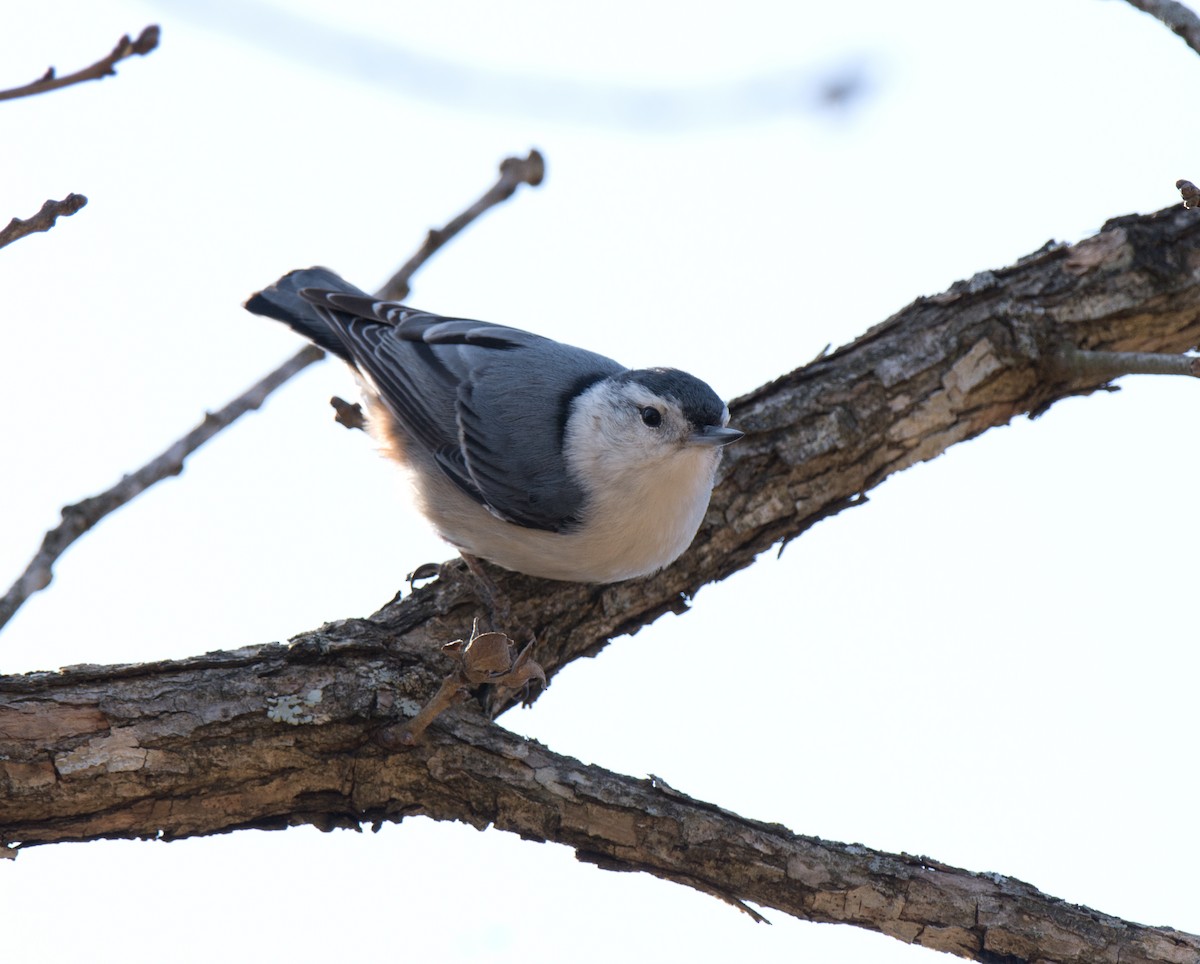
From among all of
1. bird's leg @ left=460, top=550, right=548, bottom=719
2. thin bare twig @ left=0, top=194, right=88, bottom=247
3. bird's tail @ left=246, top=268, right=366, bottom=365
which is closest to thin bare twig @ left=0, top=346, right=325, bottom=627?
thin bare twig @ left=0, top=194, right=88, bottom=247

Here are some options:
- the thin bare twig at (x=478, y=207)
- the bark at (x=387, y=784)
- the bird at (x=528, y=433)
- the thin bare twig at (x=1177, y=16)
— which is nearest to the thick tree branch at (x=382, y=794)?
the bark at (x=387, y=784)

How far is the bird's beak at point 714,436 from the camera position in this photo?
275 centimetres

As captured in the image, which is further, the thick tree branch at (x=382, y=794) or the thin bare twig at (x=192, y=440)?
the thick tree branch at (x=382, y=794)

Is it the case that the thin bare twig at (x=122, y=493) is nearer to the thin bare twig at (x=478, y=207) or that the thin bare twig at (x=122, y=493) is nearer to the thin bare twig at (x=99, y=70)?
the thin bare twig at (x=478, y=207)

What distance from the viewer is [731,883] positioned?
2.33 metres

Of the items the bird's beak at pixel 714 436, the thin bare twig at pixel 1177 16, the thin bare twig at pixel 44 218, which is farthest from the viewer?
the bird's beak at pixel 714 436

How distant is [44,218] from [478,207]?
1.08 meters

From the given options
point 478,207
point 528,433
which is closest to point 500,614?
point 528,433

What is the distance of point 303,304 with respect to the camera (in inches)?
141

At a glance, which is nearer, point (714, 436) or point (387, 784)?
point (387, 784)

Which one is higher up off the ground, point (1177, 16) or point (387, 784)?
point (1177, 16)

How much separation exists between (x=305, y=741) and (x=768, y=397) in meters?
1.51

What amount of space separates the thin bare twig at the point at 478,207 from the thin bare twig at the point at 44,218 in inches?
35.7

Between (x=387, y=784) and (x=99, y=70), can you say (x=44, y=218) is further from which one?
(x=387, y=784)
